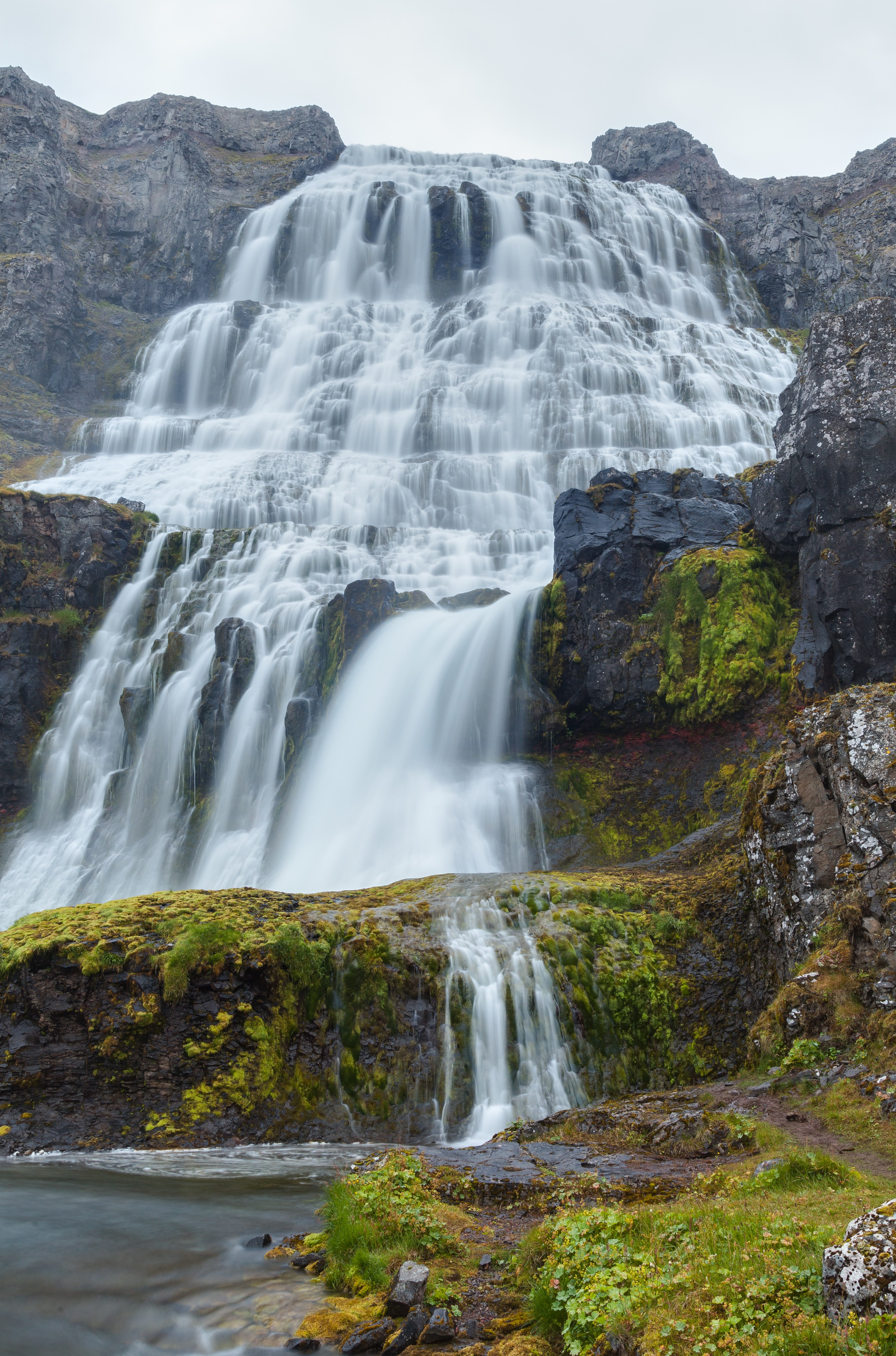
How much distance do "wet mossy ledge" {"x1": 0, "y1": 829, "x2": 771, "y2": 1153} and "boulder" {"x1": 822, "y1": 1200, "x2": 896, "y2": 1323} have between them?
6.81 metres

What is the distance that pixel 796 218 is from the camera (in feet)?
165

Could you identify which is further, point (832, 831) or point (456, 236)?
point (456, 236)

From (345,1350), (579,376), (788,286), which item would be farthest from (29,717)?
(788,286)

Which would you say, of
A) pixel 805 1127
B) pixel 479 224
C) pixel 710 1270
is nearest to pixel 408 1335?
pixel 710 1270

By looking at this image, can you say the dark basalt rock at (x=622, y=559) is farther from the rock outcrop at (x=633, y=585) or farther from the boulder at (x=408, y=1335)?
the boulder at (x=408, y=1335)

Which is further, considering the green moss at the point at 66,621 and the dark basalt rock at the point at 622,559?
the green moss at the point at 66,621

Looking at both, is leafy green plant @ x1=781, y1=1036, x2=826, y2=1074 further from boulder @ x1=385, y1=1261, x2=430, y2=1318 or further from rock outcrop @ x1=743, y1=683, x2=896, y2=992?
boulder @ x1=385, y1=1261, x2=430, y2=1318

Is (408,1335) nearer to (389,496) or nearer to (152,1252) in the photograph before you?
(152,1252)

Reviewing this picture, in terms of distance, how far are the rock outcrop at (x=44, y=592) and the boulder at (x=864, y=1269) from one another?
24.6 m

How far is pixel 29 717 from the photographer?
24547 mm

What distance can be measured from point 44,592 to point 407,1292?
25.3 metres

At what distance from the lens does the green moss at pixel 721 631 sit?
16062 millimetres

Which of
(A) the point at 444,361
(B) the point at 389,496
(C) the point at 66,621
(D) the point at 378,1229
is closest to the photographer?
(D) the point at 378,1229

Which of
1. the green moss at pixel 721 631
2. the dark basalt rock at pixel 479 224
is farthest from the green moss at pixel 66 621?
the dark basalt rock at pixel 479 224
